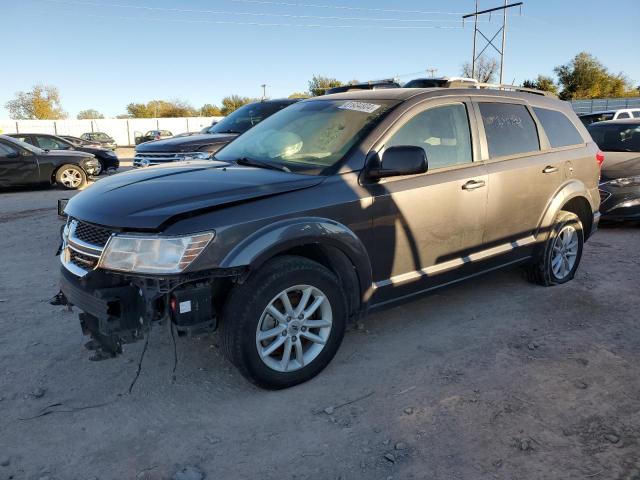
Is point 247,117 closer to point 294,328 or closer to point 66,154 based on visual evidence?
point 66,154

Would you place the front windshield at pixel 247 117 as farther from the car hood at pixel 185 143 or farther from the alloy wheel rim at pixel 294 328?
the alloy wheel rim at pixel 294 328

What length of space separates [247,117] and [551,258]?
5.91 metres

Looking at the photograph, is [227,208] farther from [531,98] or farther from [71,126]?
[71,126]

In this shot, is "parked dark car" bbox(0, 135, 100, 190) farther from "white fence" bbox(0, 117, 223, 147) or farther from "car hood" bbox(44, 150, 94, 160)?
"white fence" bbox(0, 117, 223, 147)

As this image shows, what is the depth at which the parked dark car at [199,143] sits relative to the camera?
7527 mm

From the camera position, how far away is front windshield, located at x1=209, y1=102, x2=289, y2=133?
875 cm

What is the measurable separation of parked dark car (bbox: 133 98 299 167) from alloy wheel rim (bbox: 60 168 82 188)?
5196mm

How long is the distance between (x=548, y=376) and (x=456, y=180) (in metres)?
1.53

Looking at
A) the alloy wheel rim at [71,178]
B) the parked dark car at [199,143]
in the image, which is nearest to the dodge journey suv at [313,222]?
the parked dark car at [199,143]

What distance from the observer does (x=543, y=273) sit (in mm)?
4902

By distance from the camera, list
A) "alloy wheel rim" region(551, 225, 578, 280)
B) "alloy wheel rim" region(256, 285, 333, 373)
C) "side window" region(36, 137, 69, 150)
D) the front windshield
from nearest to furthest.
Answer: "alloy wheel rim" region(256, 285, 333, 373) → "alloy wheel rim" region(551, 225, 578, 280) → the front windshield → "side window" region(36, 137, 69, 150)

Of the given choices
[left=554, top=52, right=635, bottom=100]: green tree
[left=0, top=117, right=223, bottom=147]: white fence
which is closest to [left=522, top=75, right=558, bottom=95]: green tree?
[left=554, top=52, right=635, bottom=100]: green tree

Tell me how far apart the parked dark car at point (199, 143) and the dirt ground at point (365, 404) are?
360cm

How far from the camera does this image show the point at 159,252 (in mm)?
2678
